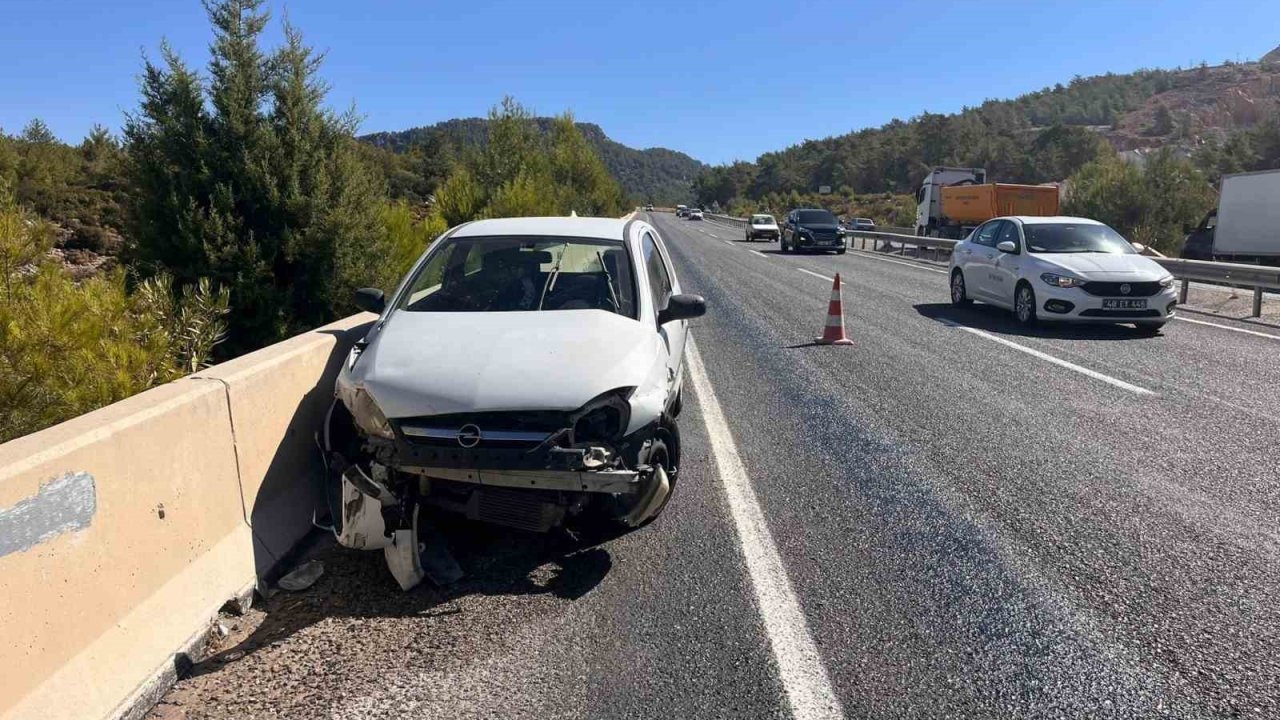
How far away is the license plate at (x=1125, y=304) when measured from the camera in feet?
38.8

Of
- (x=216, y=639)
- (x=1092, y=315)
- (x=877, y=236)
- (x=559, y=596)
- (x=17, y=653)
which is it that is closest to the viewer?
(x=17, y=653)

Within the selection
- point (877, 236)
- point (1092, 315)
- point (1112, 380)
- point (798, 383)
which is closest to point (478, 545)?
point (798, 383)

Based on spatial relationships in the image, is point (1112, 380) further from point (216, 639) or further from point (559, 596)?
point (216, 639)

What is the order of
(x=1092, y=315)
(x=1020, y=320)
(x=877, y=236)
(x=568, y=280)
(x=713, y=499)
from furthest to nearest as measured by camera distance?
(x=877, y=236) < (x=1020, y=320) < (x=1092, y=315) < (x=568, y=280) < (x=713, y=499)

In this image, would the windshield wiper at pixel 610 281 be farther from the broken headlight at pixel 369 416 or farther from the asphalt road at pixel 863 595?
the broken headlight at pixel 369 416

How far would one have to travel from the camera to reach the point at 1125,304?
38.9 feet

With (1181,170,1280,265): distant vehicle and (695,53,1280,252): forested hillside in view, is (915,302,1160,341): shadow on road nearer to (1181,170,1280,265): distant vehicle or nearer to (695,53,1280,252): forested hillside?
(1181,170,1280,265): distant vehicle

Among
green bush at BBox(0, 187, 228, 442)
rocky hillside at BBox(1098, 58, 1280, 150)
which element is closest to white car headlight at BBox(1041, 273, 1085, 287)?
green bush at BBox(0, 187, 228, 442)

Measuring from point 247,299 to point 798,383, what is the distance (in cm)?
543

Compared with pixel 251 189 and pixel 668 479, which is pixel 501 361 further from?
pixel 251 189

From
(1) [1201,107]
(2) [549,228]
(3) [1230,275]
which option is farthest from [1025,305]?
(1) [1201,107]

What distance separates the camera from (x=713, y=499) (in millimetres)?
5637

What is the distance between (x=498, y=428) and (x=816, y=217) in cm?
3262

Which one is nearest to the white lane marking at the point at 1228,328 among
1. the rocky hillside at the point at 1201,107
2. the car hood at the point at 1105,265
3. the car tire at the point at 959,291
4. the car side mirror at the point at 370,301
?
the car hood at the point at 1105,265
